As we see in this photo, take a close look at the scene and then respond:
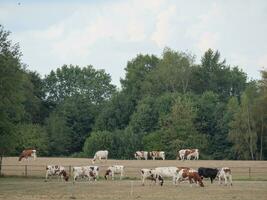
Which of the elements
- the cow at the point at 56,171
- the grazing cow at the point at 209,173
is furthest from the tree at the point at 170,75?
the grazing cow at the point at 209,173

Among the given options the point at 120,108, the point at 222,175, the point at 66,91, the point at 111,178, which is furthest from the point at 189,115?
the point at 222,175

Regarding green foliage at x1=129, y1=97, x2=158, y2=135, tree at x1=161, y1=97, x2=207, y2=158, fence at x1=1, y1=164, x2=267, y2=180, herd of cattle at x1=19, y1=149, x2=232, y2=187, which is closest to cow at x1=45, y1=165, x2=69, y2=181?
herd of cattle at x1=19, y1=149, x2=232, y2=187

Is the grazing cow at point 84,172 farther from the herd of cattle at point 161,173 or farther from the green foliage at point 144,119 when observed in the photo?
the green foliage at point 144,119

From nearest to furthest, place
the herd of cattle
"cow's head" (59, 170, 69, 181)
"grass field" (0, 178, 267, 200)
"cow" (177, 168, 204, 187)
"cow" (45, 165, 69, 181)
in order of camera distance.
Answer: "grass field" (0, 178, 267, 200) < "cow" (177, 168, 204, 187) < the herd of cattle < "cow's head" (59, 170, 69, 181) < "cow" (45, 165, 69, 181)

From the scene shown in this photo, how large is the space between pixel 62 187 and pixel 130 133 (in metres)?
59.9

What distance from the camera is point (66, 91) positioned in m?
137

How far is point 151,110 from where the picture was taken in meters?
113

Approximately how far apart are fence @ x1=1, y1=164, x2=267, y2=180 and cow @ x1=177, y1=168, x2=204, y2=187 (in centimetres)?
1095

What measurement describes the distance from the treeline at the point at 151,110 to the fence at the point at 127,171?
19655mm

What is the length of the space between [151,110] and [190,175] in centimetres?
6620

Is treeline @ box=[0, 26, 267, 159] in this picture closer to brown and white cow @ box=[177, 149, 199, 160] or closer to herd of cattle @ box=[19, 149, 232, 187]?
brown and white cow @ box=[177, 149, 199, 160]

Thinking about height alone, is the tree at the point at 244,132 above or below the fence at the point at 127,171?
above

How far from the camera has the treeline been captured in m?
104

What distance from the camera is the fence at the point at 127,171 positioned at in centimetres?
6066
